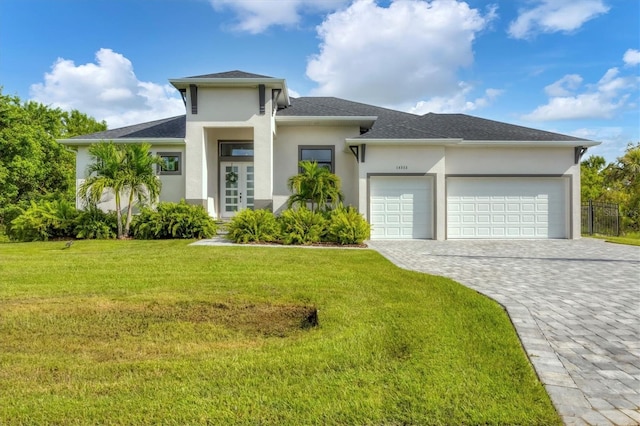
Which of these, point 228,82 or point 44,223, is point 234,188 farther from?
point 44,223

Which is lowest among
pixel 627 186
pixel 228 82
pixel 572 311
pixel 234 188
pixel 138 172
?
pixel 572 311

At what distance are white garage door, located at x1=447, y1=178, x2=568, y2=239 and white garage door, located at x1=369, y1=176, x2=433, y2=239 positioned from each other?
971 millimetres

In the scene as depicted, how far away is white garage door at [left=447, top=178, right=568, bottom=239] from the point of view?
13.8 metres

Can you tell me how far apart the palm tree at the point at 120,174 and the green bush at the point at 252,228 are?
3.58 metres

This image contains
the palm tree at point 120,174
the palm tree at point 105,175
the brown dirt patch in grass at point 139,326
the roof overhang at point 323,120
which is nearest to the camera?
the brown dirt patch in grass at point 139,326

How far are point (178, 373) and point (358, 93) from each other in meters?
23.6

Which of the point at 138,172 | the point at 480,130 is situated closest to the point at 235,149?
the point at 138,172

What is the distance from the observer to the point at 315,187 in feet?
41.4

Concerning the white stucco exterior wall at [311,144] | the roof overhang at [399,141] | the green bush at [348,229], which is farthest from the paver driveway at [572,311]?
the white stucco exterior wall at [311,144]

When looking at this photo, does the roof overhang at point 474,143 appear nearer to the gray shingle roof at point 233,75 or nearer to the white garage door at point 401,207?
the white garage door at point 401,207

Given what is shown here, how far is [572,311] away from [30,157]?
31.6 metres

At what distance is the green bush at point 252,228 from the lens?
1170 cm

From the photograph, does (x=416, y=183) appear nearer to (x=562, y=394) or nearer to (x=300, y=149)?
(x=300, y=149)

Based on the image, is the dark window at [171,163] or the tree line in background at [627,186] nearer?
the dark window at [171,163]
